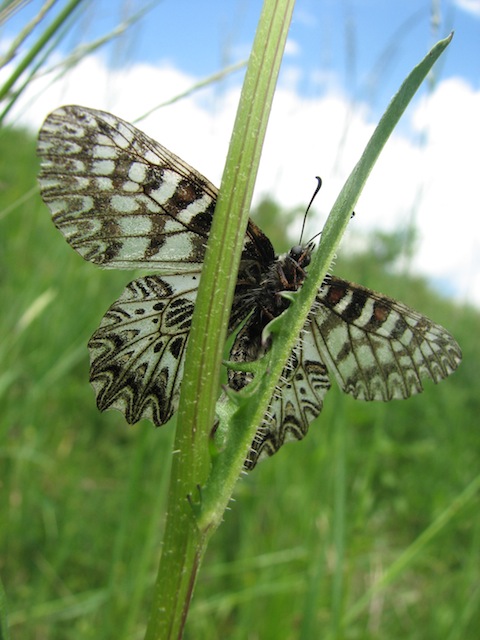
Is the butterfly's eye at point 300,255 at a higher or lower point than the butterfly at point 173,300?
higher

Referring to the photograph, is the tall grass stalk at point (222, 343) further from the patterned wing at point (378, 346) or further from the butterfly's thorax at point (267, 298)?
the patterned wing at point (378, 346)

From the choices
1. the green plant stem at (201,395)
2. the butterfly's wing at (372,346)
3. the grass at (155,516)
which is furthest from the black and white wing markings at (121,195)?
the grass at (155,516)

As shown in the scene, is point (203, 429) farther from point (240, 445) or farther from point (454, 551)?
point (454, 551)

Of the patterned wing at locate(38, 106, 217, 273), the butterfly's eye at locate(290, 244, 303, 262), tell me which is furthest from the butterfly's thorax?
the patterned wing at locate(38, 106, 217, 273)

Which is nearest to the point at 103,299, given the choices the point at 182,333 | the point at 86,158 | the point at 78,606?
the point at 78,606

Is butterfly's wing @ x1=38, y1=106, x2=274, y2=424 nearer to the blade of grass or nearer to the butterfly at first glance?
the butterfly

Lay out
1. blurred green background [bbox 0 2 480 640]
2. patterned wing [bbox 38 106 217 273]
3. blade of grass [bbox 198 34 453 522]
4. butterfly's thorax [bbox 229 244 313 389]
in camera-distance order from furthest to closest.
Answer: blurred green background [bbox 0 2 480 640] < butterfly's thorax [bbox 229 244 313 389] < patterned wing [bbox 38 106 217 273] < blade of grass [bbox 198 34 453 522]
